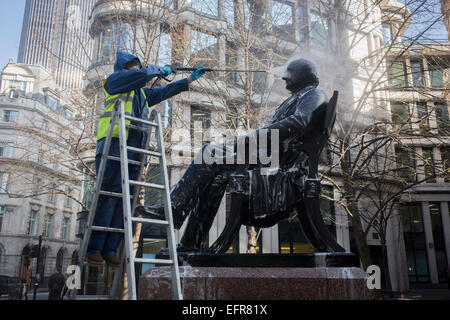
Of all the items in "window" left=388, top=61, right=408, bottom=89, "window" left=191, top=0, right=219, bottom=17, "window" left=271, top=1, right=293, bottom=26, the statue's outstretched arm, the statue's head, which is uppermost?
"window" left=191, top=0, right=219, bottom=17

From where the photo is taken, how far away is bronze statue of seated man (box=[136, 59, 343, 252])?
3.88 metres

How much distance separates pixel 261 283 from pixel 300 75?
94.2 inches

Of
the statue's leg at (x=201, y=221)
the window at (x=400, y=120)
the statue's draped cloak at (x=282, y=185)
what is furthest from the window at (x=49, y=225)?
the statue's draped cloak at (x=282, y=185)

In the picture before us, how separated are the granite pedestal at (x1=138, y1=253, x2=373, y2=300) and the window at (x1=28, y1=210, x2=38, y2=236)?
50878 mm

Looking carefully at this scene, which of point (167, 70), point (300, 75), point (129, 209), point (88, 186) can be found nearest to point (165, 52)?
point (88, 186)

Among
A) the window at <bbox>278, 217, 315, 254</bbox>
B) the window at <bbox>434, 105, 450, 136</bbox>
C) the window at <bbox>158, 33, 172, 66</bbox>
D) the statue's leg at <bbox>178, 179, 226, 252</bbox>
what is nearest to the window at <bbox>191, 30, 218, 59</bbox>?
the window at <bbox>158, 33, 172, 66</bbox>

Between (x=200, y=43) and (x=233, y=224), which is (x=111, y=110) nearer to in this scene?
(x=233, y=224)

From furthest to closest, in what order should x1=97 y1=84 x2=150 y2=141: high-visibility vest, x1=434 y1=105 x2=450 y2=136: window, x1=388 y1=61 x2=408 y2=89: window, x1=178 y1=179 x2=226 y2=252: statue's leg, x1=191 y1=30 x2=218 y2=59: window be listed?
x1=191 y1=30 x2=218 y2=59: window < x1=434 y1=105 x2=450 y2=136: window < x1=388 y1=61 x2=408 y2=89: window < x1=178 y1=179 x2=226 y2=252: statue's leg < x1=97 y1=84 x2=150 y2=141: high-visibility vest

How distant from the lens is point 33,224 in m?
49.3

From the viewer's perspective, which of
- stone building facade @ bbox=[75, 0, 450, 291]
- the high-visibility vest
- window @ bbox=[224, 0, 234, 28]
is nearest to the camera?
the high-visibility vest

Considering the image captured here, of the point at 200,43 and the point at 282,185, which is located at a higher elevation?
the point at 200,43

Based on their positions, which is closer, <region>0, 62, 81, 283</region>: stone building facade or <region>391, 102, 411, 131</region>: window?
<region>391, 102, 411, 131</region>: window

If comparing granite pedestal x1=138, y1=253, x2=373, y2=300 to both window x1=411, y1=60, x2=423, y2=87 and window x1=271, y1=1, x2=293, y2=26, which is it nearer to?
window x1=411, y1=60, x2=423, y2=87

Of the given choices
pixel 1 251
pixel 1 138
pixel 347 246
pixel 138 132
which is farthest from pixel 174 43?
pixel 1 251
